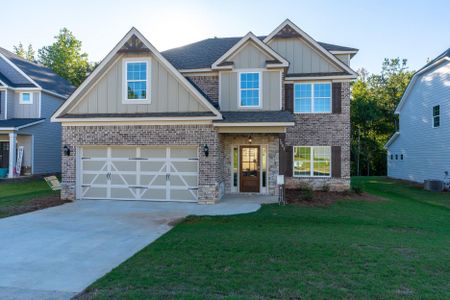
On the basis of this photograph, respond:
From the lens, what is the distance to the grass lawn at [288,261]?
4207mm

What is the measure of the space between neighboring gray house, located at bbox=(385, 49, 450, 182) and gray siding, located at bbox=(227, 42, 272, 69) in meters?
11.7

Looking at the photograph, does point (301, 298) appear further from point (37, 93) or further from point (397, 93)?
point (397, 93)

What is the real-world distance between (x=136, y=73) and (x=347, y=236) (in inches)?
378

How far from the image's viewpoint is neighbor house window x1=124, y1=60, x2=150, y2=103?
38.5ft

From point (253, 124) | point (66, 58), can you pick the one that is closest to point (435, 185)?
point (253, 124)

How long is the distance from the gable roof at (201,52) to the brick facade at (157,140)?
14.2ft

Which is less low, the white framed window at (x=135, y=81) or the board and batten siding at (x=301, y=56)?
the board and batten siding at (x=301, y=56)

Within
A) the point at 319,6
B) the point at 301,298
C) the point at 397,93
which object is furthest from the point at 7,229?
the point at 397,93

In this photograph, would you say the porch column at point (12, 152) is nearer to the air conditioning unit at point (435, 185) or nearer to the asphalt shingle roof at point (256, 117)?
the asphalt shingle roof at point (256, 117)

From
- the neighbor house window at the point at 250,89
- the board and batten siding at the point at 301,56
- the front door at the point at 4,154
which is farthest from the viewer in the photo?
the front door at the point at 4,154

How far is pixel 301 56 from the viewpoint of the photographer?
587 inches

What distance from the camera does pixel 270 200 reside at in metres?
11.8

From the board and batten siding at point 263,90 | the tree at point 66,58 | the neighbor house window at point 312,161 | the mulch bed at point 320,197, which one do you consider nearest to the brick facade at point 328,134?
the neighbor house window at point 312,161

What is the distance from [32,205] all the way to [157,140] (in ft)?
17.2
